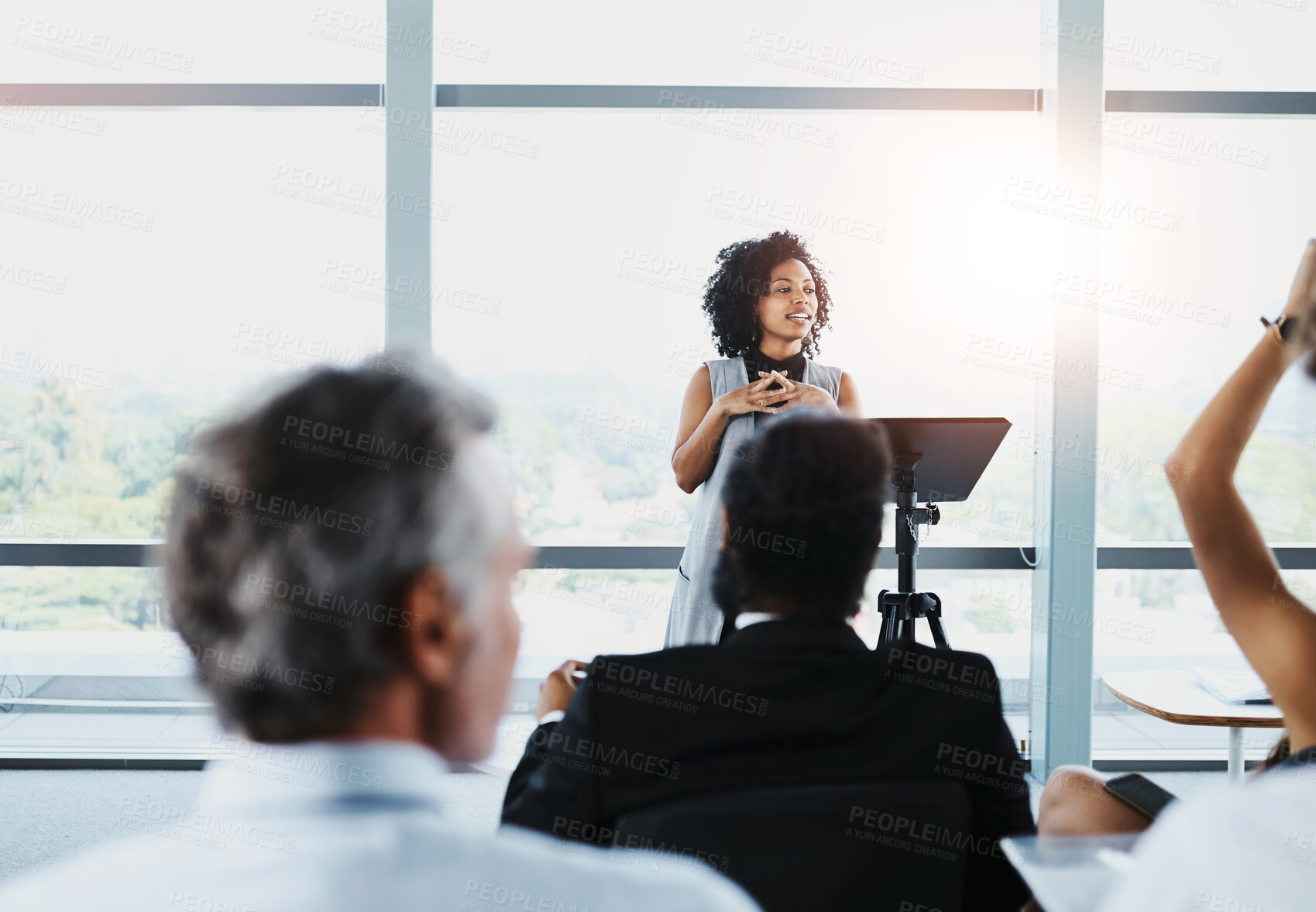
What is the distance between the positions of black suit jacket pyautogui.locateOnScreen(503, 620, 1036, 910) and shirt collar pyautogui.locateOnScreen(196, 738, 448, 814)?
22.0 inches

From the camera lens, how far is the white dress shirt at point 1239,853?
531 millimetres

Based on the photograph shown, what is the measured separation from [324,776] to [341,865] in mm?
70

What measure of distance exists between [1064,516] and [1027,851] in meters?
2.46

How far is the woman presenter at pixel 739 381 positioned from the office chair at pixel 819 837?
1.29m

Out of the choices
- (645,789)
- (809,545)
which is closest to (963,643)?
(809,545)

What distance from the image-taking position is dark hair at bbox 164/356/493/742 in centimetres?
55

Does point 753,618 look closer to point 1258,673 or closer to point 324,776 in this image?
point 1258,673

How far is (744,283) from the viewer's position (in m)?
2.82

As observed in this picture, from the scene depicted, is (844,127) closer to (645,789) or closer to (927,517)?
(927,517)

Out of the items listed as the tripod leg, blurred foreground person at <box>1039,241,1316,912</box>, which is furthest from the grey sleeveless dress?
blurred foreground person at <box>1039,241,1316,912</box>

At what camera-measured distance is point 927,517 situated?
93.0 inches

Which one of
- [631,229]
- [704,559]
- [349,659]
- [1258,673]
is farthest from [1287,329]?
[631,229]

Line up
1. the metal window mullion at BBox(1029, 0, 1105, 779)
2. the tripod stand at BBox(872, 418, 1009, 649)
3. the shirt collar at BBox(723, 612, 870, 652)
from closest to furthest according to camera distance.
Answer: the shirt collar at BBox(723, 612, 870, 652)
the tripod stand at BBox(872, 418, 1009, 649)
the metal window mullion at BBox(1029, 0, 1105, 779)

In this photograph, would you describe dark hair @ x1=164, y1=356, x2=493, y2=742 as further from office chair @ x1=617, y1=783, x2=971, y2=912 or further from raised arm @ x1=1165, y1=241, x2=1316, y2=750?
raised arm @ x1=1165, y1=241, x2=1316, y2=750
